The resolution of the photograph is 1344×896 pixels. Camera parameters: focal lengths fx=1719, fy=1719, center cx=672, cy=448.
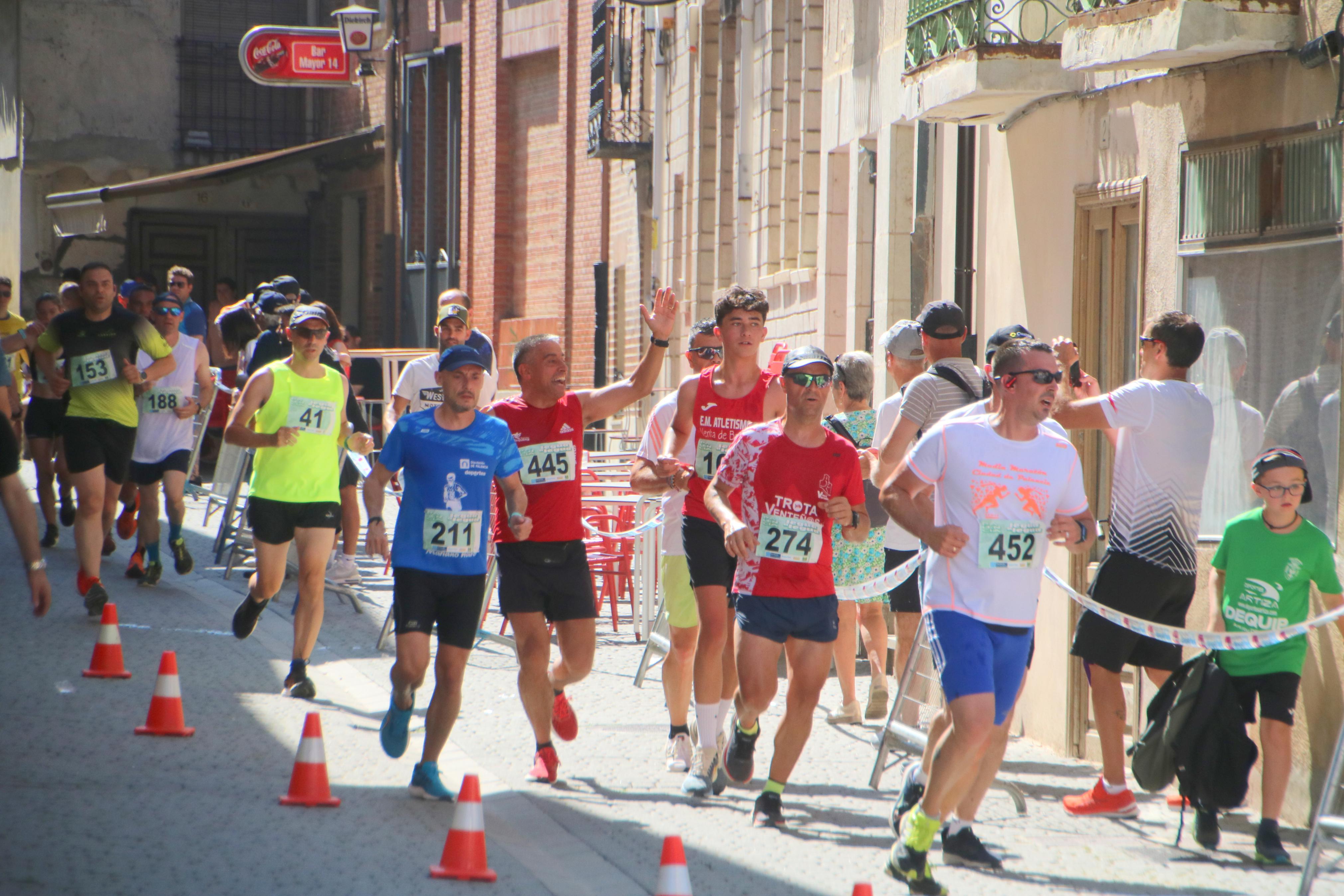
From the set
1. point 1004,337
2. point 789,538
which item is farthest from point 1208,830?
point 1004,337

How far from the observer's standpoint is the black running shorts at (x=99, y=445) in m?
11.3

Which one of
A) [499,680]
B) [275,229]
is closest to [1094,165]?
[499,680]

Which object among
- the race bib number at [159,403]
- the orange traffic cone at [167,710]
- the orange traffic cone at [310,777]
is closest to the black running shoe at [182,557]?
the race bib number at [159,403]

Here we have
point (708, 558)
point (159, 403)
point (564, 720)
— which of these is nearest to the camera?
point (708, 558)

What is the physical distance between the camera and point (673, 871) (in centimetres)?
471

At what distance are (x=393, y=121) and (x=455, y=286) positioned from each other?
12.7 feet

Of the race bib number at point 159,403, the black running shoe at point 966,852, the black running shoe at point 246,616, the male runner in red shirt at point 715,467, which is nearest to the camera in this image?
the black running shoe at point 966,852

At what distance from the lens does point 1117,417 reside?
723 centimetres

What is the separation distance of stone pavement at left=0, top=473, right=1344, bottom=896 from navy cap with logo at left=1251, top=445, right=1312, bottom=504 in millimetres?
1430

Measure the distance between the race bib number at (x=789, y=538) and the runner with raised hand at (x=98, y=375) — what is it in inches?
232

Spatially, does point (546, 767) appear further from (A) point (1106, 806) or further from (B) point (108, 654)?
(B) point (108, 654)

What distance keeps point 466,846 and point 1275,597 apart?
10.8ft

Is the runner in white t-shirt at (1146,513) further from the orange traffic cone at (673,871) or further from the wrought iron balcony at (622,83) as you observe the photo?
the wrought iron balcony at (622,83)

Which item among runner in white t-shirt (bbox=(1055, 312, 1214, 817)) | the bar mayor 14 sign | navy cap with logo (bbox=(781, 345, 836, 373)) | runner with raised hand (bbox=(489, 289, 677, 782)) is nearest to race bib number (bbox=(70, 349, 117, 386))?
runner with raised hand (bbox=(489, 289, 677, 782))
